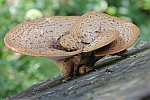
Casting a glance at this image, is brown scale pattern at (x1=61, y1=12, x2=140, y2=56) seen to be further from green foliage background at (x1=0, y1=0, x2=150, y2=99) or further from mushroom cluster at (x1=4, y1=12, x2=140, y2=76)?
green foliage background at (x1=0, y1=0, x2=150, y2=99)

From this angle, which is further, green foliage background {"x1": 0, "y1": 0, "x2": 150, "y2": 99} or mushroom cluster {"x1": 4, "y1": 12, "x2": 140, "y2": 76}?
green foliage background {"x1": 0, "y1": 0, "x2": 150, "y2": 99}

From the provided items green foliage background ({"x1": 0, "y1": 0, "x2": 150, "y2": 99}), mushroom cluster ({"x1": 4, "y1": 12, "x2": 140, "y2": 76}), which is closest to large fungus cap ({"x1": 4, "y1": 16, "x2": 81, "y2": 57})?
mushroom cluster ({"x1": 4, "y1": 12, "x2": 140, "y2": 76})

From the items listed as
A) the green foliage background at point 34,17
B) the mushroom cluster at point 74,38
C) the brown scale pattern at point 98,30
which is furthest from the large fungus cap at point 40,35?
the green foliage background at point 34,17

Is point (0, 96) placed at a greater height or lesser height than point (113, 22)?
lesser

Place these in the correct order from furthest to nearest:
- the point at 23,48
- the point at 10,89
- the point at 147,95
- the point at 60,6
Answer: the point at 60,6, the point at 10,89, the point at 23,48, the point at 147,95

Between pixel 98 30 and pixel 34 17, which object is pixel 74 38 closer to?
pixel 98 30

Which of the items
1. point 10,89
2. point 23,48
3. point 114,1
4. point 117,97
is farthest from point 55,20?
point 114,1

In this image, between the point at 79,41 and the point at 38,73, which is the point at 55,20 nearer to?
the point at 79,41

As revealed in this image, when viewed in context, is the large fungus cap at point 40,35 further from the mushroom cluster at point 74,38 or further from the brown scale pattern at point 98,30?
the brown scale pattern at point 98,30
